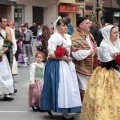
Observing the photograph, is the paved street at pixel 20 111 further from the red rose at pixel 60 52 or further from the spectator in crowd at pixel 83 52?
the red rose at pixel 60 52

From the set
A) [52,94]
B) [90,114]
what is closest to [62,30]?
[52,94]

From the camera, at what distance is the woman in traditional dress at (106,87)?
609 cm

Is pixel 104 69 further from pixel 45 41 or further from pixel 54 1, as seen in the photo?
pixel 54 1

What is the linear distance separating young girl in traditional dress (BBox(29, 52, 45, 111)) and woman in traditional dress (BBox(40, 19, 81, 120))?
91cm

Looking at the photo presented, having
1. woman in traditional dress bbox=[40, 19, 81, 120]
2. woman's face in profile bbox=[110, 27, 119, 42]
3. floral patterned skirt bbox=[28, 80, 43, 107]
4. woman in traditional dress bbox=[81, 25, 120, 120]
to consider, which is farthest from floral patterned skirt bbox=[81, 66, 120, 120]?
floral patterned skirt bbox=[28, 80, 43, 107]

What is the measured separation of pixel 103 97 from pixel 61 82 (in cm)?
126

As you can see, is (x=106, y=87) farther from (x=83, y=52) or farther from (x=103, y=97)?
(x=83, y=52)

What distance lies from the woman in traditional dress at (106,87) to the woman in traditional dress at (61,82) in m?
0.82

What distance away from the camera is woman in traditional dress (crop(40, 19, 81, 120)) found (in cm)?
721

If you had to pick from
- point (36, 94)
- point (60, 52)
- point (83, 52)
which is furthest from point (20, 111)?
point (83, 52)

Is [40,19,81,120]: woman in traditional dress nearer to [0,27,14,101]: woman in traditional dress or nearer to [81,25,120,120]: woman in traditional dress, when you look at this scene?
[81,25,120,120]: woman in traditional dress

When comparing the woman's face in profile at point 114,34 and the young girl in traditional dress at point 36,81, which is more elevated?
the woman's face in profile at point 114,34

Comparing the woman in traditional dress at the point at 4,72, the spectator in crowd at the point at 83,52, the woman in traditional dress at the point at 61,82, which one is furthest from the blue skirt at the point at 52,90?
the woman in traditional dress at the point at 4,72

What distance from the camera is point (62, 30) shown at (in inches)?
293
